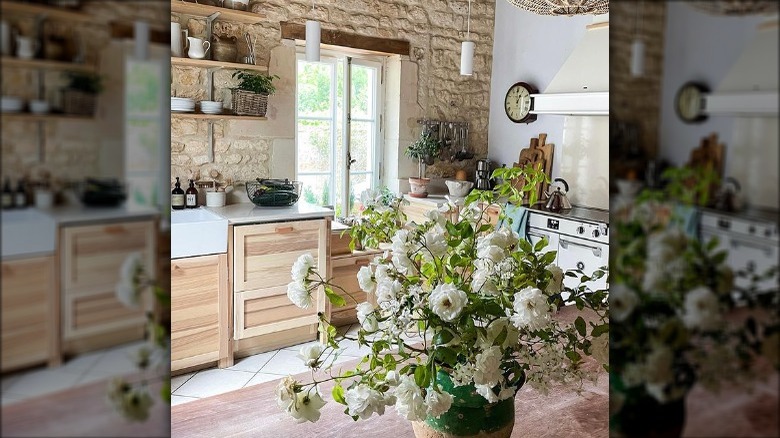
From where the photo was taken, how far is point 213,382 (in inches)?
139

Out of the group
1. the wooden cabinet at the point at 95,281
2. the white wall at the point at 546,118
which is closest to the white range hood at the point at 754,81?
the wooden cabinet at the point at 95,281

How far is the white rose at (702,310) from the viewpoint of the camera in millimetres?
183

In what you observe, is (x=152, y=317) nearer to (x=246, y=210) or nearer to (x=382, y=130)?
(x=246, y=210)

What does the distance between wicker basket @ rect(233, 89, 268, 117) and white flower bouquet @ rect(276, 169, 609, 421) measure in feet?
10.8

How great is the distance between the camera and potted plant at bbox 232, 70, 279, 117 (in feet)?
13.3

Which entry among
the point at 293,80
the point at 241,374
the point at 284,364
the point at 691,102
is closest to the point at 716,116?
the point at 691,102

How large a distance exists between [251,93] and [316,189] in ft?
3.60

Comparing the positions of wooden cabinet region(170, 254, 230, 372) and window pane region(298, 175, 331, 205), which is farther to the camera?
window pane region(298, 175, 331, 205)

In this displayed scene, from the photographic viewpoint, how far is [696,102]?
18 centimetres

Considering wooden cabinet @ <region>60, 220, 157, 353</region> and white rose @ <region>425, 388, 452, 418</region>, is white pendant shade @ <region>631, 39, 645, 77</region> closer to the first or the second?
wooden cabinet @ <region>60, 220, 157, 353</region>

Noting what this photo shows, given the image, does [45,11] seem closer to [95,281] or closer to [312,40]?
[95,281]

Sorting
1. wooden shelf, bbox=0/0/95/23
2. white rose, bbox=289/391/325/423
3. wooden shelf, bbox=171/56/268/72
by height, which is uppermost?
wooden shelf, bbox=171/56/268/72

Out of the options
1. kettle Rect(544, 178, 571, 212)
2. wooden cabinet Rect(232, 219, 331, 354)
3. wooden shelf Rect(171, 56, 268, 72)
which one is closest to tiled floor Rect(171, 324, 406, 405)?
wooden cabinet Rect(232, 219, 331, 354)

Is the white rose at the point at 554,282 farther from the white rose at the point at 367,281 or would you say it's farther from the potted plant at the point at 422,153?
the potted plant at the point at 422,153
